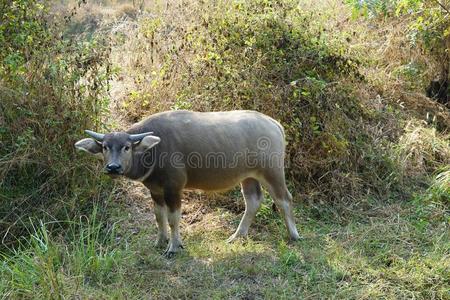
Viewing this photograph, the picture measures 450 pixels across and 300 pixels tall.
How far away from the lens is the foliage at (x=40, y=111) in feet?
21.7

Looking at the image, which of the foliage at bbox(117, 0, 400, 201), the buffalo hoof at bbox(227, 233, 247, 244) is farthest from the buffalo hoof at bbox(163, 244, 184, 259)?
the foliage at bbox(117, 0, 400, 201)

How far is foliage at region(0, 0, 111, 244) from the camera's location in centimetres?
661

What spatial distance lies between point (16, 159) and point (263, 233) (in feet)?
9.80

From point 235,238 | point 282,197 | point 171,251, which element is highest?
point 282,197

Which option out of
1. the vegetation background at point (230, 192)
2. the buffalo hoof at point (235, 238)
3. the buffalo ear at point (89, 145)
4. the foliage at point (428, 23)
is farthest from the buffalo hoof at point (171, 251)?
the foliage at point (428, 23)

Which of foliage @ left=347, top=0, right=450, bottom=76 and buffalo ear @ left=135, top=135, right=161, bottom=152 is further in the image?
foliage @ left=347, top=0, right=450, bottom=76

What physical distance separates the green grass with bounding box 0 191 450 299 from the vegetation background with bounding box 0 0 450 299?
0.06 ft

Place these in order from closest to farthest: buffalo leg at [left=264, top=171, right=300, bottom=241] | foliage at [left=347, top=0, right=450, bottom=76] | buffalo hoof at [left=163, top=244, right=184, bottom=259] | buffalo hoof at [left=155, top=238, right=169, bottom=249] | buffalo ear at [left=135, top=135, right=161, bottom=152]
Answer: buffalo ear at [left=135, top=135, right=161, bottom=152] → buffalo hoof at [left=163, top=244, right=184, bottom=259] → buffalo hoof at [left=155, top=238, right=169, bottom=249] → buffalo leg at [left=264, top=171, right=300, bottom=241] → foliage at [left=347, top=0, right=450, bottom=76]

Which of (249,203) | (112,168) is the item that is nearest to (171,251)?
(249,203)

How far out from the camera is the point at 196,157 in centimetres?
595

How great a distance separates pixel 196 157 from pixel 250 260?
3.92 feet

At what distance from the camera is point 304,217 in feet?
23.2

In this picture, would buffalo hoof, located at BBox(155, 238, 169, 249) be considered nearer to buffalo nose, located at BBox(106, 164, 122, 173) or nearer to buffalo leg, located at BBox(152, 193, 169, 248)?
buffalo leg, located at BBox(152, 193, 169, 248)

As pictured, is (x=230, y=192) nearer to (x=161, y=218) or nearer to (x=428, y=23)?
(x=161, y=218)
